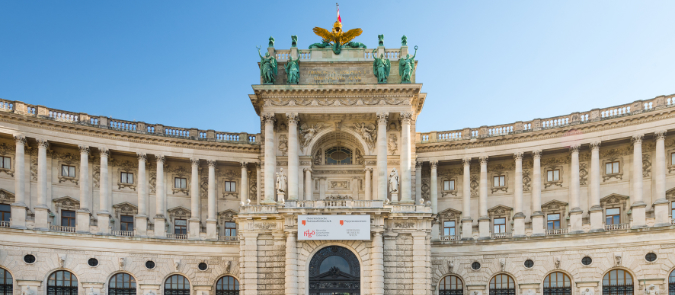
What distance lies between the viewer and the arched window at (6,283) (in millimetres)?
46688

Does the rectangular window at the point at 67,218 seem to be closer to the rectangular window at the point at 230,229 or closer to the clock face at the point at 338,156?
the rectangular window at the point at 230,229

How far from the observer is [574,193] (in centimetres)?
5356

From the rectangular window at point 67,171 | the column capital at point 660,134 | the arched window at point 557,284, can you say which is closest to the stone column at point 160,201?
the rectangular window at point 67,171

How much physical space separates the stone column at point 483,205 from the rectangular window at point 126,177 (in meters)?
29.4

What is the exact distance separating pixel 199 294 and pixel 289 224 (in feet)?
38.6

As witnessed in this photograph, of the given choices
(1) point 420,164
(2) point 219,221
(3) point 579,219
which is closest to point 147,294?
(2) point 219,221

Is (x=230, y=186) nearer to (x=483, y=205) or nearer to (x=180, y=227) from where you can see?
(x=180, y=227)

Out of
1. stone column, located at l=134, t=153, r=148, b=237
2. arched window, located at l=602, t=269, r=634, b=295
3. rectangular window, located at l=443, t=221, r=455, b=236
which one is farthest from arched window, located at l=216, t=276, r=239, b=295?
arched window, located at l=602, t=269, r=634, b=295

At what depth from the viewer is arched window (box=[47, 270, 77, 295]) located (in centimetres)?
4881

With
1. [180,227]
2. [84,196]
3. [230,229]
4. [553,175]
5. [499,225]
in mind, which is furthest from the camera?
[230,229]

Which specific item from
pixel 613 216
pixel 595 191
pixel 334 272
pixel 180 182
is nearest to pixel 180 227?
pixel 180 182

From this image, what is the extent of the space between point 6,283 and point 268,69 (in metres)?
24.8

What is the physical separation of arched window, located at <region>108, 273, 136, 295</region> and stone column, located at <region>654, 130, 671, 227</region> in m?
39.4

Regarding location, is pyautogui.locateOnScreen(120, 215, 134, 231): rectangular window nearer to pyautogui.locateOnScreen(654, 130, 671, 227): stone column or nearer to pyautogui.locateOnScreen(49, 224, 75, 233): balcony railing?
pyautogui.locateOnScreen(49, 224, 75, 233): balcony railing
